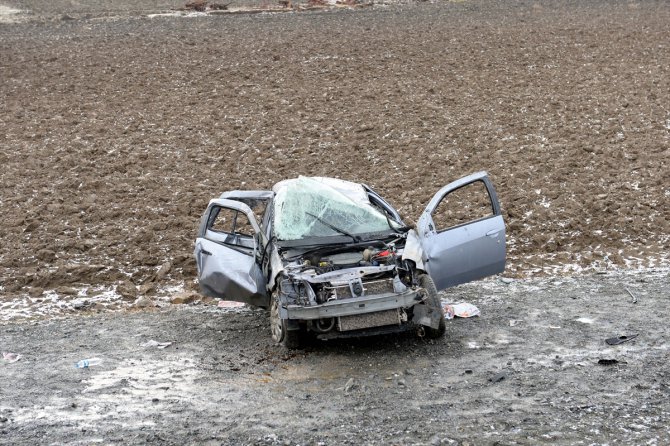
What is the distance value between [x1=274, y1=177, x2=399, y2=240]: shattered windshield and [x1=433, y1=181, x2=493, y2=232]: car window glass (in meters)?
3.57

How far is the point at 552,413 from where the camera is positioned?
22.5 ft

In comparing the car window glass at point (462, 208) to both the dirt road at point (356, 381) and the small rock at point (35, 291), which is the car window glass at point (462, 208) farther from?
the small rock at point (35, 291)

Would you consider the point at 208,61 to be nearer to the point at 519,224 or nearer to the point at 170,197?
the point at 170,197

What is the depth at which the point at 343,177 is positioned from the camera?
1574 centimetres

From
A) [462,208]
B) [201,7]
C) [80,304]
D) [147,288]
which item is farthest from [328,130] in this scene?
[201,7]

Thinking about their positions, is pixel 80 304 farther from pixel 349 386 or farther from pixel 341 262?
pixel 349 386

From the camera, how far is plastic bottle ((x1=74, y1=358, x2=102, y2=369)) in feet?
28.1

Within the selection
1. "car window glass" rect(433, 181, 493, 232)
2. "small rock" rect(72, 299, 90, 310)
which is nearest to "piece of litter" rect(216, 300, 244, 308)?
"small rock" rect(72, 299, 90, 310)

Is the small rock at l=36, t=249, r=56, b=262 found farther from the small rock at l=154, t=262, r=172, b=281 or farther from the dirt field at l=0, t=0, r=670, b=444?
the small rock at l=154, t=262, r=172, b=281

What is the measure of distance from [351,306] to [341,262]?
2.64ft

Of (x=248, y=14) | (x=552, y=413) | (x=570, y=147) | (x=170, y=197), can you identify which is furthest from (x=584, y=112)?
(x=248, y=14)

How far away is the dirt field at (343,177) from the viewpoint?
7.22m

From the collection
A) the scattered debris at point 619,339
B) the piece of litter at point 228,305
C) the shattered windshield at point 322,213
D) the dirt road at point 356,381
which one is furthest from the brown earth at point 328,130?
the scattered debris at point 619,339

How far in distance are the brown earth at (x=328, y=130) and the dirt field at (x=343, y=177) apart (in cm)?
7
